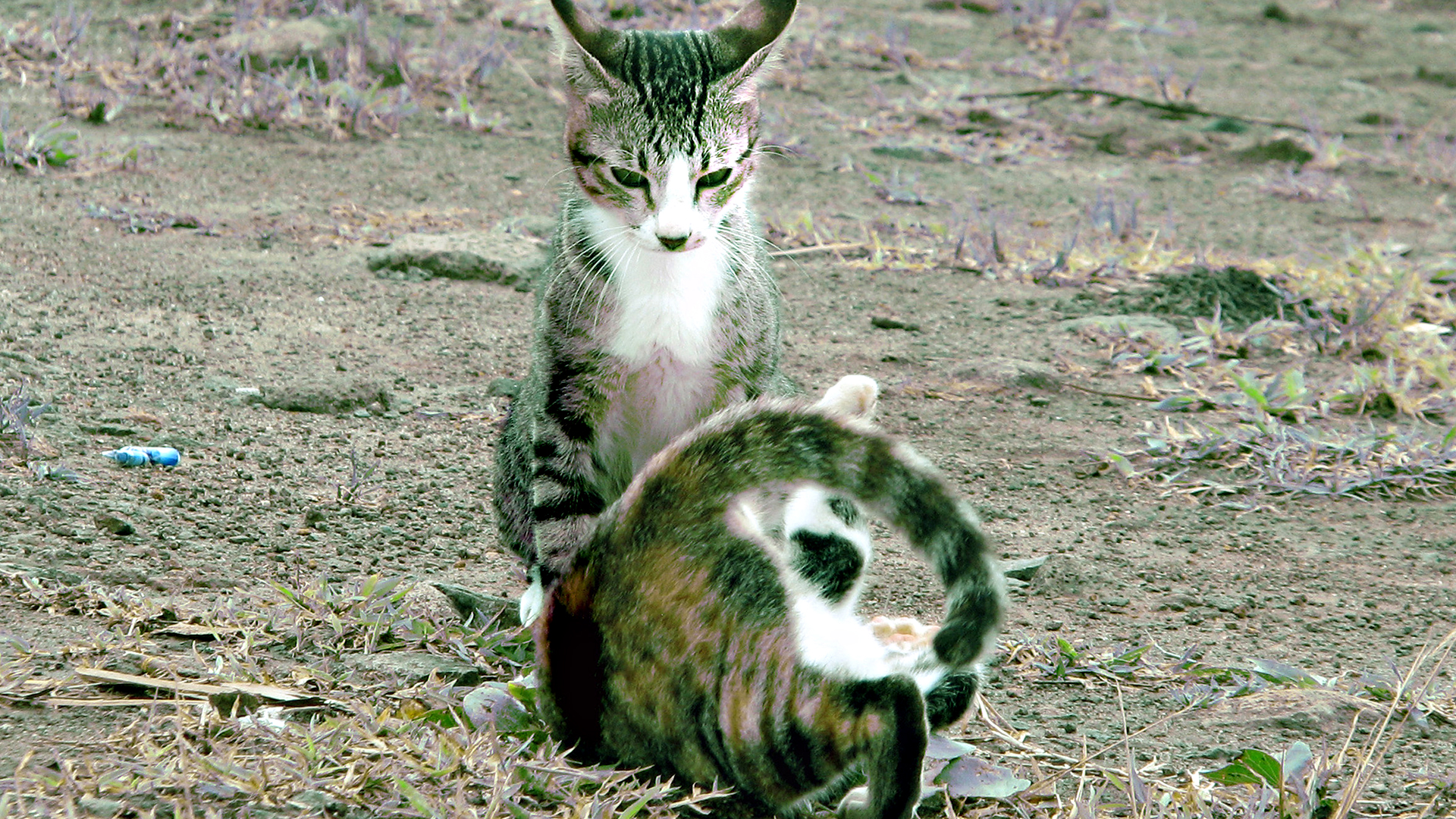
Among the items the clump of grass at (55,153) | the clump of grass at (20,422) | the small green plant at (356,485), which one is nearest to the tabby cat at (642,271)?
the small green plant at (356,485)

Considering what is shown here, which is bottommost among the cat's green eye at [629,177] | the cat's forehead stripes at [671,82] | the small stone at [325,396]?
the small stone at [325,396]

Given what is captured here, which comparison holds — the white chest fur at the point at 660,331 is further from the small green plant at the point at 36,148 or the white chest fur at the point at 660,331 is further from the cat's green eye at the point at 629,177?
the small green plant at the point at 36,148

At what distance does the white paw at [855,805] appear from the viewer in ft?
6.39

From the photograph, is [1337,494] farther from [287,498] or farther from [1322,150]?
[1322,150]

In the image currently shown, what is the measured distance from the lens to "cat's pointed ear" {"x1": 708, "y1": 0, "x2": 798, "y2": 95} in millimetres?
2793

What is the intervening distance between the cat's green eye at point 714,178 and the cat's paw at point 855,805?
1242mm

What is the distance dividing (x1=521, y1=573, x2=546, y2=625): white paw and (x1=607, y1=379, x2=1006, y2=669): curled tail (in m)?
0.66

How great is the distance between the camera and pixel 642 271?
2834mm

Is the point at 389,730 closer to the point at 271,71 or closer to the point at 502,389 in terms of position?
the point at 502,389

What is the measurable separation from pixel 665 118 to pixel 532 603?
967 millimetres

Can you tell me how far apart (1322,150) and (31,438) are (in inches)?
227

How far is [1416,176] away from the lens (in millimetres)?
6562

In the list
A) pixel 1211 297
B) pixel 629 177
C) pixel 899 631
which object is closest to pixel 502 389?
pixel 629 177

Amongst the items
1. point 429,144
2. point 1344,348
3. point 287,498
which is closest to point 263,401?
point 287,498
